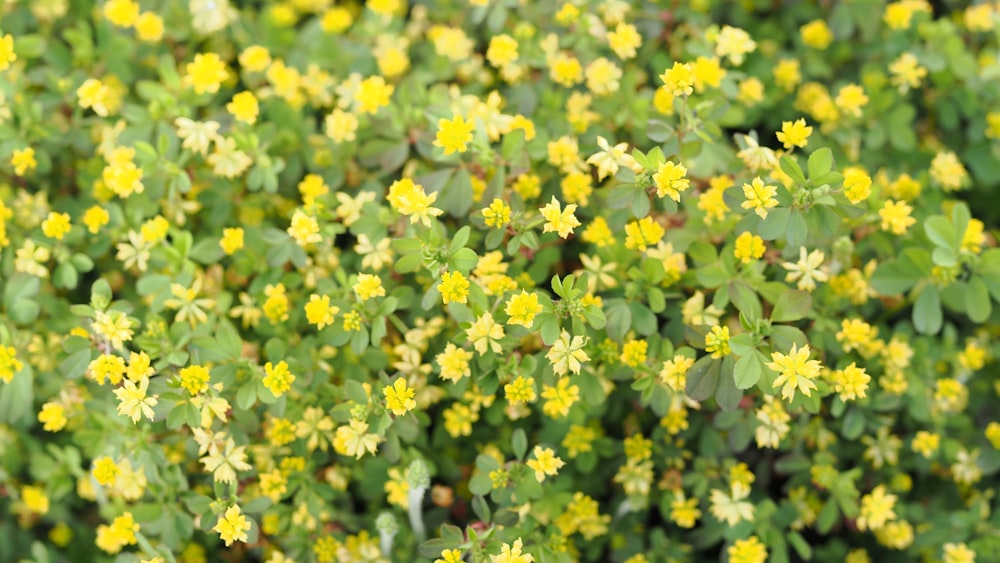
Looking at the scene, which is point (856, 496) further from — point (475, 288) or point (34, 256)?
point (34, 256)

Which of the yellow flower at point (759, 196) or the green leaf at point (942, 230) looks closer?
the yellow flower at point (759, 196)

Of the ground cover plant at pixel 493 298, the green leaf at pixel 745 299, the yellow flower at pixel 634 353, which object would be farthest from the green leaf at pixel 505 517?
the green leaf at pixel 745 299

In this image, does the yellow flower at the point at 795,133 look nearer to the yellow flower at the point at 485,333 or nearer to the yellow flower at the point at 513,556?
the yellow flower at the point at 485,333

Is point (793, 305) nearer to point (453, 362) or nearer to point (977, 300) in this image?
point (977, 300)

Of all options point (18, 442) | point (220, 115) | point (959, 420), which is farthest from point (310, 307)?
point (959, 420)

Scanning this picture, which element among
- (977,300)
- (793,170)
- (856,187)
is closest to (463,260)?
(793,170)

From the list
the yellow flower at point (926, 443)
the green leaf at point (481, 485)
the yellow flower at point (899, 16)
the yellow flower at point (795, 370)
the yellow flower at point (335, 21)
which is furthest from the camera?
the yellow flower at point (335, 21)
